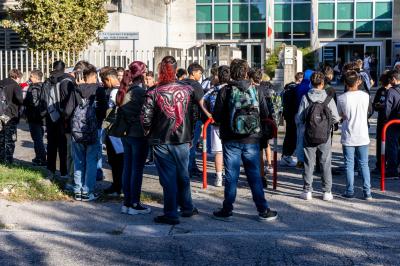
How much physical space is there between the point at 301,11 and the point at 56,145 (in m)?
29.4

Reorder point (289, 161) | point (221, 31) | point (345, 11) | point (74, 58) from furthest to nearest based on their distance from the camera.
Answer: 1. point (221, 31)
2. point (345, 11)
3. point (74, 58)
4. point (289, 161)

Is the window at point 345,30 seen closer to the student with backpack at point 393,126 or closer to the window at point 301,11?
the window at point 301,11

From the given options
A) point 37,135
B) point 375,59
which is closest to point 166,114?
point 37,135

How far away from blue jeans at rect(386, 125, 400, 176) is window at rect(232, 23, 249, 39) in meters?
29.0

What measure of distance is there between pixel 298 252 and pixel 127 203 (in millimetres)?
2568

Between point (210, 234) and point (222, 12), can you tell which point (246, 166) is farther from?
point (222, 12)

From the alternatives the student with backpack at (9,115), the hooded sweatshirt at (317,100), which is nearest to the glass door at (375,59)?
the student with backpack at (9,115)

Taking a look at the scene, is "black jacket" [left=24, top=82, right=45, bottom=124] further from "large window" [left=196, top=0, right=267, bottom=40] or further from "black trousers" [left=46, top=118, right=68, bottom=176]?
"large window" [left=196, top=0, right=267, bottom=40]

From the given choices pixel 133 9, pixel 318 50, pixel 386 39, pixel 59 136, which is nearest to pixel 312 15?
pixel 318 50

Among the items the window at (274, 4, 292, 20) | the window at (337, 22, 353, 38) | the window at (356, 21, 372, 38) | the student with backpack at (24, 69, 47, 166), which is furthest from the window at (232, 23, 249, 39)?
the student with backpack at (24, 69, 47, 166)

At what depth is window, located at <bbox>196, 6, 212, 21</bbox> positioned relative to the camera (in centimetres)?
3978

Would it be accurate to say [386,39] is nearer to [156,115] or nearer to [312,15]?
[312,15]

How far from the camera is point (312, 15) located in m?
37.6

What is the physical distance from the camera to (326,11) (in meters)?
38.0
